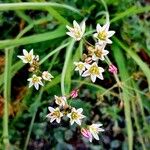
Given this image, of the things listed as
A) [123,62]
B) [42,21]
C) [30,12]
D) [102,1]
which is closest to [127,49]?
[123,62]

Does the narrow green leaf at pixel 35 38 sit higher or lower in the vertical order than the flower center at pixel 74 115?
higher

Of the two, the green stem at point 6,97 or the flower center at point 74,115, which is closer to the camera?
the flower center at point 74,115

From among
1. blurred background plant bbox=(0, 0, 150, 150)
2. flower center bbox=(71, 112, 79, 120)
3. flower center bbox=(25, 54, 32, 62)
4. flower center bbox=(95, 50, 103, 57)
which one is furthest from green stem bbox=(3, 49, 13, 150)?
flower center bbox=(95, 50, 103, 57)

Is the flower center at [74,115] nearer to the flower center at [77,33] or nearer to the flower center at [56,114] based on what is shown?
the flower center at [56,114]

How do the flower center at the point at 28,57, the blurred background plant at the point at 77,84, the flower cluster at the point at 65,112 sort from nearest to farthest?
the flower cluster at the point at 65,112
the flower center at the point at 28,57
the blurred background plant at the point at 77,84

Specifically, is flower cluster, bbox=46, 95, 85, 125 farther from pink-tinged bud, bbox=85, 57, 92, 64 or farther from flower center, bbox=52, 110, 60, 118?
pink-tinged bud, bbox=85, 57, 92, 64

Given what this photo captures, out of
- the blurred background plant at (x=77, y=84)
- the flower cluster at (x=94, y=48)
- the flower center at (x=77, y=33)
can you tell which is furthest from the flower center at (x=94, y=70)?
the blurred background plant at (x=77, y=84)

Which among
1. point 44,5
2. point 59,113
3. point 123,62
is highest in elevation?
point 44,5

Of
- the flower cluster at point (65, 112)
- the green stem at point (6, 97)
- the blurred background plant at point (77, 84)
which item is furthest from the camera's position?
the blurred background plant at point (77, 84)

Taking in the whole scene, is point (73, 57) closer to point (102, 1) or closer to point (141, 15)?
point (102, 1)
